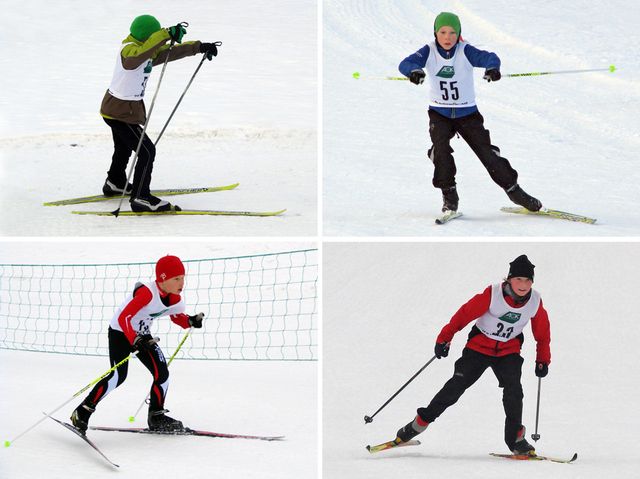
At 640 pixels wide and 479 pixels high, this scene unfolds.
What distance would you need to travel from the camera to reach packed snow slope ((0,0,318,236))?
5570 millimetres

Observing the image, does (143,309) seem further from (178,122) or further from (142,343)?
(178,122)

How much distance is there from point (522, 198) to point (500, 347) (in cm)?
127

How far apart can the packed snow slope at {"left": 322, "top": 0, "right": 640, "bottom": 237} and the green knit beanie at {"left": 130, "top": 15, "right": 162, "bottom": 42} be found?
191cm

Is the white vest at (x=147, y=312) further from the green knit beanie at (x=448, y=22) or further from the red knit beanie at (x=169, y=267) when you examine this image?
the green knit beanie at (x=448, y=22)

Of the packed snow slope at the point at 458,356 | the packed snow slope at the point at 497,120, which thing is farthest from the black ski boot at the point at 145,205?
the packed snow slope at the point at 458,356

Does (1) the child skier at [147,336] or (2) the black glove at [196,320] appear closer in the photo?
(1) the child skier at [147,336]

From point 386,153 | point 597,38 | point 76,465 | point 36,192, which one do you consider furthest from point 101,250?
point 597,38

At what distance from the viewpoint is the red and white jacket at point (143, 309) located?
4.37m

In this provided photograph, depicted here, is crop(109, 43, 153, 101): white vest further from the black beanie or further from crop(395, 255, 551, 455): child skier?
the black beanie

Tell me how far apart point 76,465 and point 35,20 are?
15.1m

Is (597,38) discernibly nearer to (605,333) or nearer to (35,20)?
(605,333)

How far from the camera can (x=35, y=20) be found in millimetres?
16422

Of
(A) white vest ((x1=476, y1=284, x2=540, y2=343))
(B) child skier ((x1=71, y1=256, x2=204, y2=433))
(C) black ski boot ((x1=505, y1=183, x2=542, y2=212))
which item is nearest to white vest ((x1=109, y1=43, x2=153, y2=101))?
(B) child skier ((x1=71, y1=256, x2=204, y2=433))

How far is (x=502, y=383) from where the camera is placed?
175 inches
